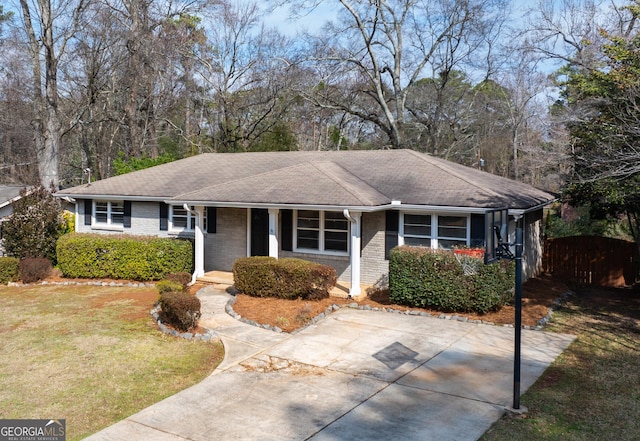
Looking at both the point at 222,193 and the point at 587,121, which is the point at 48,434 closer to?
the point at 222,193

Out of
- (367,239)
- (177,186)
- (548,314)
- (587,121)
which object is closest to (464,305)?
(548,314)

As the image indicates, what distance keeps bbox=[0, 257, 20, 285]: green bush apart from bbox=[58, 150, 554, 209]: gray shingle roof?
3.31 meters

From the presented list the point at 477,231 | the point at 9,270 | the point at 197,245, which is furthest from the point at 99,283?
the point at 477,231

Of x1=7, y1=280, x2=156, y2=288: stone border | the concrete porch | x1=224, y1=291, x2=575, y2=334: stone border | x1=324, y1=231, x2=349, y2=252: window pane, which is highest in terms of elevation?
x1=324, y1=231, x2=349, y2=252: window pane

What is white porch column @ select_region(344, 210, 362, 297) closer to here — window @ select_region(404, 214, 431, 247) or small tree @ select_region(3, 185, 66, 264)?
window @ select_region(404, 214, 431, 247)

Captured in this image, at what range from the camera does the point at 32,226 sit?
1720 cm

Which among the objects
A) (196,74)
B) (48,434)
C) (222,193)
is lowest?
(48,434)

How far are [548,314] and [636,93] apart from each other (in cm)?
515

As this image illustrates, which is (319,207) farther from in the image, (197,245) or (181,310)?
(181,310)

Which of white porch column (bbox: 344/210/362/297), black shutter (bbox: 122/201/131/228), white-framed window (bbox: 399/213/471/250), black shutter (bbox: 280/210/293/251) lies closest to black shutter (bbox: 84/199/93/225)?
black shutter (bbox: 122/201/131/228)

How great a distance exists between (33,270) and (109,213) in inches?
132

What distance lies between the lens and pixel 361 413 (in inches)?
268

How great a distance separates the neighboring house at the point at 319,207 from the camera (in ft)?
44.0

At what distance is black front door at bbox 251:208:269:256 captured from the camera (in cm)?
1609
